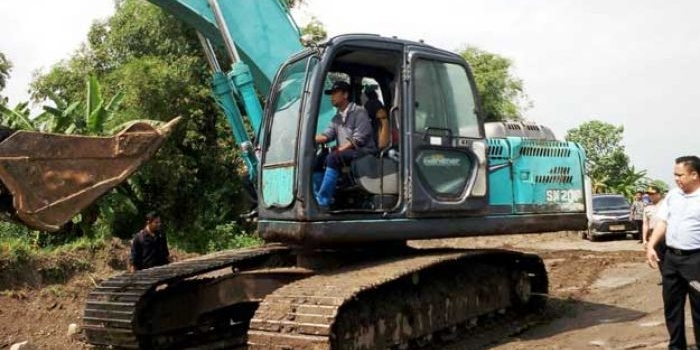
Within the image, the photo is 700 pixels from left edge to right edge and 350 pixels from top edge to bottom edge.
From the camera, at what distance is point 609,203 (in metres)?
21.6

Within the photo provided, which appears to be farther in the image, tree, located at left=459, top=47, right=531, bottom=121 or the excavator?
tree, located at left=459, top=47, right=531, bottom=121

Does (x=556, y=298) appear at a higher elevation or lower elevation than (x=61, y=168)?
lower

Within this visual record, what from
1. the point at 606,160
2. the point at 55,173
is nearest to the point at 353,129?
the point at 55,173

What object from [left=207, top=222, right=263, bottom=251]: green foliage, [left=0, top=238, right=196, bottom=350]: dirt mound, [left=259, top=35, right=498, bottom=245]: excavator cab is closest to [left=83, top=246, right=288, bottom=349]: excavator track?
[left=259, top=35, right=498, bottom=245]: excavator cab

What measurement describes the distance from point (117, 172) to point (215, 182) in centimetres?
1464

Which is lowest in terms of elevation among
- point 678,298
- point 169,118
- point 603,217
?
point 678,298

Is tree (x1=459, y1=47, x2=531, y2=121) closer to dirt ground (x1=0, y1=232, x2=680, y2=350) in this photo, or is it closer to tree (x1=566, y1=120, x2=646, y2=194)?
tree (x1=566, y1=120, x2=646, y2=194)

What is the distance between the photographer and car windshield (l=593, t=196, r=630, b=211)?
840 inches

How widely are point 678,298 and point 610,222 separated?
1568 centimetres

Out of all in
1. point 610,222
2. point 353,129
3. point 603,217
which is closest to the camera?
point 353,129

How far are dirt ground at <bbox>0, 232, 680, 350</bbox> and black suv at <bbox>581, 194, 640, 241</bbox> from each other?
7303mm

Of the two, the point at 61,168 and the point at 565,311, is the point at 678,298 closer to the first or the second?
the point at 565,311

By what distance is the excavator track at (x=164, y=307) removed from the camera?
612cm

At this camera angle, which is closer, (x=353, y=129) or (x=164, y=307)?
(x=353, y=129)
